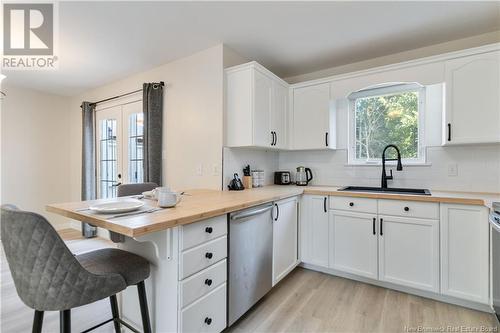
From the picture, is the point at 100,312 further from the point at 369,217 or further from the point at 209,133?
the point at 369,217

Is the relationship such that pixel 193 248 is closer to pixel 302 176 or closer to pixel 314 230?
pixel 314 230

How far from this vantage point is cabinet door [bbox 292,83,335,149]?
9.51 feet

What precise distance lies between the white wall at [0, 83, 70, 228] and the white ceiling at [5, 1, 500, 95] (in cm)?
167

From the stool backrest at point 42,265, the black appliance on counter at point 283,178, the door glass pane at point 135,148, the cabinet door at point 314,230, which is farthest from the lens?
the door glass pane at point 135,148

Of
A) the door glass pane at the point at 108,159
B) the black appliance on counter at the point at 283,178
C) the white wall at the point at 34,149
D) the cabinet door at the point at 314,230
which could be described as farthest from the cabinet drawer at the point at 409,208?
the white wall at the point at 34,149

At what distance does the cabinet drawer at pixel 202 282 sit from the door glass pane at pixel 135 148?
2.43 meters

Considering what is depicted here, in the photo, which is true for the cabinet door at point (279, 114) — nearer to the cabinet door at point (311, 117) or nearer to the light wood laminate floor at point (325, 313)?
the cabinet door at point (311, 117)

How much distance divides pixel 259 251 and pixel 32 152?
440cm

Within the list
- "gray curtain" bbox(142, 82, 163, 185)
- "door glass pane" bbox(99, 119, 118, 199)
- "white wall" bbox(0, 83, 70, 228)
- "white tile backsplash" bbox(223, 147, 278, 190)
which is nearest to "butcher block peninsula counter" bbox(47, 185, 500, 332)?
"white tile backsplash" bbox(223, 147, 278, 190)

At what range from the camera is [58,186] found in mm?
4422

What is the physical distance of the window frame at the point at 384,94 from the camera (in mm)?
2633

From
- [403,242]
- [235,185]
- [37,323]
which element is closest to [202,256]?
[37,323]

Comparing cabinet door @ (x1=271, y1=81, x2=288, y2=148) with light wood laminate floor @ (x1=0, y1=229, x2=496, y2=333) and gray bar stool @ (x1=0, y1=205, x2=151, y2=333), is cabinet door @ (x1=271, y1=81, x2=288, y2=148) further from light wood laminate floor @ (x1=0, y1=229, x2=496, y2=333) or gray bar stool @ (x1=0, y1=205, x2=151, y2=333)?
gray bar stool @ (x1=0, y1=205, x2=151, y2=333)

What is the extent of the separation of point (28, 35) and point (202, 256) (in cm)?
270
